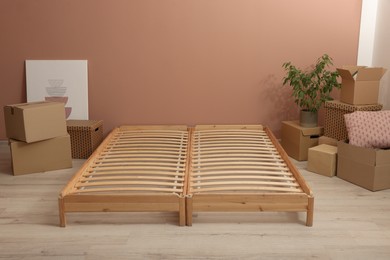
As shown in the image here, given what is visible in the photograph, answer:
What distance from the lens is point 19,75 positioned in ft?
13.2

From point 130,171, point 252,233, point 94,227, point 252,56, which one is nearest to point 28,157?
point 130,171

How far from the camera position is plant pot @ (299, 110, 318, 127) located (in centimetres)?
366

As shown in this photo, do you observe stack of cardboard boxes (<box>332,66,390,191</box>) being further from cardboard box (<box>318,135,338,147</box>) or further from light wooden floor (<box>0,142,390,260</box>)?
light wooden floor (<box>0,142,390,260</box>)

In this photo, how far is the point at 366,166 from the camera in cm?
294

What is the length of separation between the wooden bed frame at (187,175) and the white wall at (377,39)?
1.16 metres

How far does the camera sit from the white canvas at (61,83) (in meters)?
4.00

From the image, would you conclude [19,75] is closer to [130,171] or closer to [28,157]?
[28,157]

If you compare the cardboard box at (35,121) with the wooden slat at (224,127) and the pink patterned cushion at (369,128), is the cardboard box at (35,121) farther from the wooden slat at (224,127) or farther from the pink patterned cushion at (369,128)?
the pink patterned cushion at (369,128)

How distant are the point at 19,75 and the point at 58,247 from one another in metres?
2.43

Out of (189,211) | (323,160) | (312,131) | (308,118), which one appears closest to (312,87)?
(308,118)

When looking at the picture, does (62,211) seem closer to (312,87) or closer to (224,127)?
(224,127)

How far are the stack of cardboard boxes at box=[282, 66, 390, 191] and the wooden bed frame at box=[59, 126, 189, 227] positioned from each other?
3.38 ft

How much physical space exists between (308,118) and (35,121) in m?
2.30

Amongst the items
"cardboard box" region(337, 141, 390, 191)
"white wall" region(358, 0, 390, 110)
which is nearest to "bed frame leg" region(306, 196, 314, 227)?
"cardboard box" region(337, 141, 390, 191)
